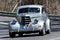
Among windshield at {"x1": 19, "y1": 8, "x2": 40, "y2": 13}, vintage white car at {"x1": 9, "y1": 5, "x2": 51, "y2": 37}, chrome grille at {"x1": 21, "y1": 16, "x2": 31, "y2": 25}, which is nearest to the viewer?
vintage white car at {"x1": 9, "y1": 5, "x2": 51, "y2": 37}

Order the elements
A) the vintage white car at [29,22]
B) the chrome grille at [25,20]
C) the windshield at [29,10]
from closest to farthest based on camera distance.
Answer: the vintage white car at [29,22], the chrome grille at [25,20], the windshield at [29,10]

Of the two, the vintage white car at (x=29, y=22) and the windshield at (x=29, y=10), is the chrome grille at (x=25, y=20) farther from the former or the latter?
the windshield at (x=29, y=10)

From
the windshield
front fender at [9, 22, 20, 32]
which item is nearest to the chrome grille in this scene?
front fender at [9, 22, 20, 32]

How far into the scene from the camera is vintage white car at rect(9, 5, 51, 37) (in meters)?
18.3

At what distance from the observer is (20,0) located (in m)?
41.3

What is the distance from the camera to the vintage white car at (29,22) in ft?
60.1

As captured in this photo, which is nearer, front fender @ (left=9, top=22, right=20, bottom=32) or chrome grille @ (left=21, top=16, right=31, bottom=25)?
front fender @ (left=9, top=22, right=20, bottom=32)

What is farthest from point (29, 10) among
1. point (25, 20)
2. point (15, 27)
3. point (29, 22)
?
point (15, 27)

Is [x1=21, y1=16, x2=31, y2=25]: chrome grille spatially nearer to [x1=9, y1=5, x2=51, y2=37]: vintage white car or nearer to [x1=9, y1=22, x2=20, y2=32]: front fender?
[x1=9, y1=5, x2=51, y2=37]: vintage white car

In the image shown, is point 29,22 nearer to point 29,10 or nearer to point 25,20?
point 25,20

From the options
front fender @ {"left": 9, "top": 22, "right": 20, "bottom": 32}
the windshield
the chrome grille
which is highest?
the windshield

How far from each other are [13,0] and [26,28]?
2561cm

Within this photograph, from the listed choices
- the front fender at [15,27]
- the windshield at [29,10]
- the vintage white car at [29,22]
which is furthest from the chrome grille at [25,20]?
the windshield at [29,10]

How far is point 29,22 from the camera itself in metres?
18.7
